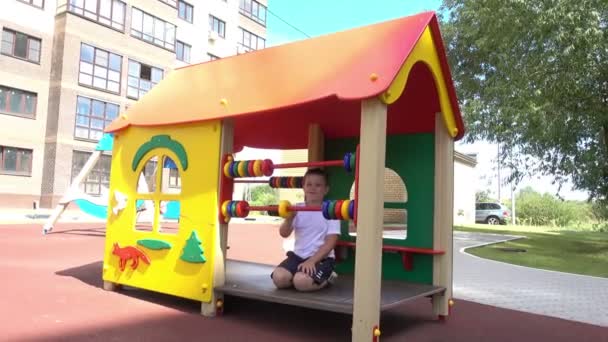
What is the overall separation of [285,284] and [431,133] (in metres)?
2.39

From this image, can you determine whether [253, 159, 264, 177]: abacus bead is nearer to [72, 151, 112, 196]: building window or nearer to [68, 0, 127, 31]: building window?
[72, 151, 112, 196]: building window

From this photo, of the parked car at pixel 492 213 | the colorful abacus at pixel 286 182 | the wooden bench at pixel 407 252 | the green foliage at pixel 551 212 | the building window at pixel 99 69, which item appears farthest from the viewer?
the parked car at pixel 492 213

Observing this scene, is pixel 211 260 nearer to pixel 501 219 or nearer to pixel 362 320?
pixel 362 320

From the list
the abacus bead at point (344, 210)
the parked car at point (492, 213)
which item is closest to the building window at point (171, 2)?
the parked car at point (492, 213)

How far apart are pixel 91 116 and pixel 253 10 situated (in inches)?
765

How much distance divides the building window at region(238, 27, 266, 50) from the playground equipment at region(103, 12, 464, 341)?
118 ft

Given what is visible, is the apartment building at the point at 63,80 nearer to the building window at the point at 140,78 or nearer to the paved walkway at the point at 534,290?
the building window at the point at 140,78

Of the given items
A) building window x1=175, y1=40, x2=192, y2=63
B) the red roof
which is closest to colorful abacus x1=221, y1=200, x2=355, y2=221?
the red roof

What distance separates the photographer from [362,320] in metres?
3.72

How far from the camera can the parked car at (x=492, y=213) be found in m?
36.8

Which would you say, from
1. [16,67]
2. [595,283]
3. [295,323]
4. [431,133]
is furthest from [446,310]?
[16,67]

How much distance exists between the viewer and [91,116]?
90.2 feet

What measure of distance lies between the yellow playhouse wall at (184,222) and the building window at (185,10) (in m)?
31.6

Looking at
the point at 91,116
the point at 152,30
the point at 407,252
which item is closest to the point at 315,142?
the point at 407,252
